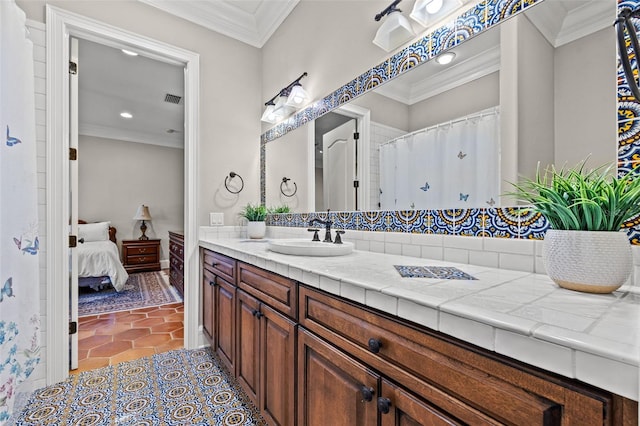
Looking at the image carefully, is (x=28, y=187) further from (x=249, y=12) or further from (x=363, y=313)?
(x=249, y=12)

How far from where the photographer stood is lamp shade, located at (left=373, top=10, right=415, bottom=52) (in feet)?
4.46

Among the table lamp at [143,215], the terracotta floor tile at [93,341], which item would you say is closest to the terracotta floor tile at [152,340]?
the terracotta floor tile at [93,341]

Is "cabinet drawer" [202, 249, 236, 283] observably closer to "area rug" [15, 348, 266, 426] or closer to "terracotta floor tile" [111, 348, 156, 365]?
"area rug" [15, 348, 266, 426]

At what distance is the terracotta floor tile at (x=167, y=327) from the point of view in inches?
106

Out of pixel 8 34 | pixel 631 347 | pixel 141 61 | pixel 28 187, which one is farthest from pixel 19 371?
pixel 141 61

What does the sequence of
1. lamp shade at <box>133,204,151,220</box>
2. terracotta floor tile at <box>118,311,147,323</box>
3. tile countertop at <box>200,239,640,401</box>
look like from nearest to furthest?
1. tile countertop at <box>200,239,640,401</box>
2. terracotta floor tile at <box>118,311,147,323</box>
3. lamp shade at <box>133,204,151,220</box>

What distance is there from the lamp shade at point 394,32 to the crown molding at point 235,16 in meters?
1.21

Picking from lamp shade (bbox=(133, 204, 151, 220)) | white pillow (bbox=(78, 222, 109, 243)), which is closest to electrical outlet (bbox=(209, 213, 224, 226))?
white pillow (bbox=(78, 222, 109, 243))

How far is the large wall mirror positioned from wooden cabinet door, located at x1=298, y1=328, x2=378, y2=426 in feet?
2.55

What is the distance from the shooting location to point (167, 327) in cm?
276

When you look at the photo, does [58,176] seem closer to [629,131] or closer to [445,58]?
[445,58]

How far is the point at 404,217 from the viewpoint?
Answer: 141 cm

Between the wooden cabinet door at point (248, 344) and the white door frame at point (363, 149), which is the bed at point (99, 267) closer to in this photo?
the wooden cabinet door at point (248, 344)

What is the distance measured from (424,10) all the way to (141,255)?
575 cm
